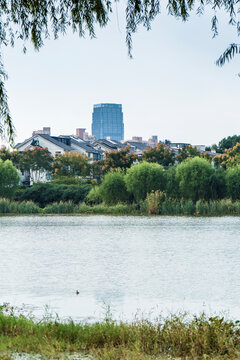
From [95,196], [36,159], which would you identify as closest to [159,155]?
[36,159]

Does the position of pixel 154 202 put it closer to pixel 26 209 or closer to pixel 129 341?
pixel 26 209

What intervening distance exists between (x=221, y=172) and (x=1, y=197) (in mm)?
23269

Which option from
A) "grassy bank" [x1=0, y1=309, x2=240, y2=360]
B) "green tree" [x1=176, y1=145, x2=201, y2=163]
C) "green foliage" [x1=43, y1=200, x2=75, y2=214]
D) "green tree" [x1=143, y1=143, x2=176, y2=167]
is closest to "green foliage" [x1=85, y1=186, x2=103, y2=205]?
"green foliage" [x1=43, y1=200, x2=75, y2=214]

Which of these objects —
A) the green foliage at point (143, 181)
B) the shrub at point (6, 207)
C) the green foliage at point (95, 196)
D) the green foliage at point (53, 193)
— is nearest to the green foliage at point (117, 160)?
the green foliage at point (53, 193)

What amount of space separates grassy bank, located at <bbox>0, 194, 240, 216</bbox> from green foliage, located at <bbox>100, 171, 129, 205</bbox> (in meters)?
0.95

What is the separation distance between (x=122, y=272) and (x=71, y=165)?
6332 centimetres

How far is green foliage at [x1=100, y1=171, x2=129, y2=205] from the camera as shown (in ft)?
176

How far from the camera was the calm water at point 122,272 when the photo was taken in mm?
12180

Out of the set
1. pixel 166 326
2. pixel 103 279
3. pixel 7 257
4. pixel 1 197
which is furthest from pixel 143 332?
pixel 1 197

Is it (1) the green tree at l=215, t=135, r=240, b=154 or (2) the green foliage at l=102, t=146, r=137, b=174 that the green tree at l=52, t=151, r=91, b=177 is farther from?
(1) the green tree at l=215, t=135, r=240, b=154

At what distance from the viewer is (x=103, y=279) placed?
623 inches

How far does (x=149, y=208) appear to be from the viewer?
50094mm

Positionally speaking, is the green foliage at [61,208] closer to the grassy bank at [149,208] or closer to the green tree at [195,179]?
the grassy bank at [149,208]

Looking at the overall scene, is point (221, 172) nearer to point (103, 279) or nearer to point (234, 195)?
point (234, 195)
